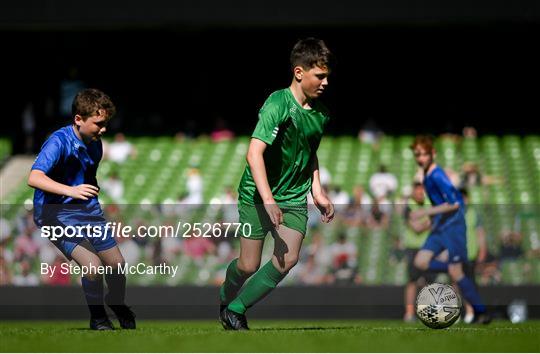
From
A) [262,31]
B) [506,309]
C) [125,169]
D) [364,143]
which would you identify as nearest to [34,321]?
[506,309]

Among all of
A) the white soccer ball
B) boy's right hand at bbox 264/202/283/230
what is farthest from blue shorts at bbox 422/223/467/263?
boy's right hand at bbox 264/202/283/230

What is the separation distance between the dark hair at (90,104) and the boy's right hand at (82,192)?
626mm

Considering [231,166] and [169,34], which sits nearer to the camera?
[231,166]

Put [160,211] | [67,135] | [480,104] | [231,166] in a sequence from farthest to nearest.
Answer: [480,104], [231,166], [160,211], [67,135]

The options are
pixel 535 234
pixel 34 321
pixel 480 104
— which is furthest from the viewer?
pixel 480 104

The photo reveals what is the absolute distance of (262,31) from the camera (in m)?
26.8

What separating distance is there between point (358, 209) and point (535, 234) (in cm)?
217

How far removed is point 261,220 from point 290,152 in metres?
0.54

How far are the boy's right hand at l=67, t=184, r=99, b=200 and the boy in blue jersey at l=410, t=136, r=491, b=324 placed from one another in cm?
Result: 446

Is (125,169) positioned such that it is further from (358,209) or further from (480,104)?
(358,209)

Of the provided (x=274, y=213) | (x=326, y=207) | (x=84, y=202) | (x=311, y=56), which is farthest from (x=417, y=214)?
(x=274, y=213)

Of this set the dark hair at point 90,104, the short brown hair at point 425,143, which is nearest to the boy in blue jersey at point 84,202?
the dark hair at point 90,104

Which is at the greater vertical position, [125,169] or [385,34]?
[385,34]

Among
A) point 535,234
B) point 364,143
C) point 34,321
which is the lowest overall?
point 34,321
